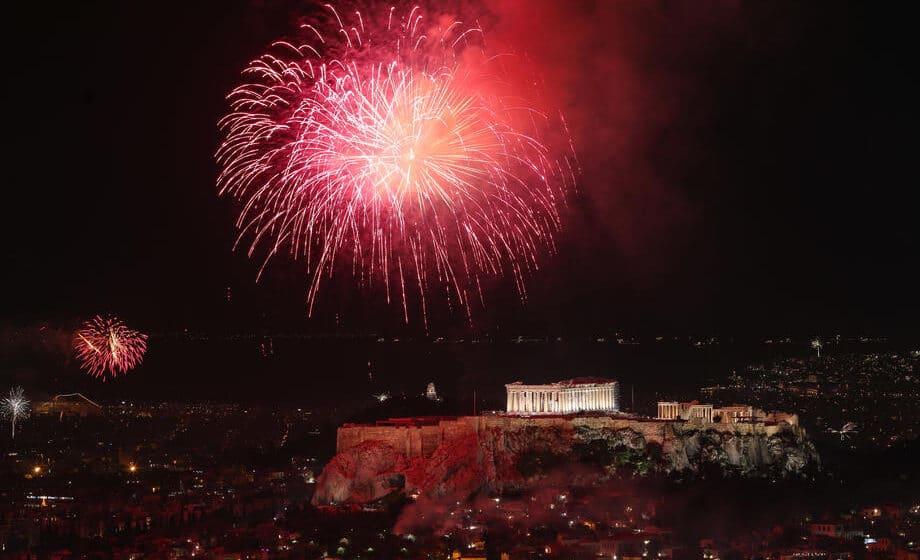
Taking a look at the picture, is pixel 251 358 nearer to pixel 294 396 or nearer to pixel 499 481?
pixel 294 396

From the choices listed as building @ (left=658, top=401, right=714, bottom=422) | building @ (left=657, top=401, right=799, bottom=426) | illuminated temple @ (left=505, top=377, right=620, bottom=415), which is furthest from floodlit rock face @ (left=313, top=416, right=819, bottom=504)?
illuminated temple @ (left=505, top=377, right=620, bottom=415)

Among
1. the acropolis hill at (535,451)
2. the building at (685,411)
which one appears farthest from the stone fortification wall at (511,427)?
the building at (685,411)

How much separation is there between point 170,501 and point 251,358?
107m

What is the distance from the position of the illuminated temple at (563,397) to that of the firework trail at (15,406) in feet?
125

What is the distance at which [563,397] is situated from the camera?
50.0m

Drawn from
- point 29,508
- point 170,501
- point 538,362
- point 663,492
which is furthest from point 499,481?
point 538,362

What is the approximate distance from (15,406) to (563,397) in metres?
44.1

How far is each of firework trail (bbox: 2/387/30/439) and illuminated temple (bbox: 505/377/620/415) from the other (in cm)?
3797

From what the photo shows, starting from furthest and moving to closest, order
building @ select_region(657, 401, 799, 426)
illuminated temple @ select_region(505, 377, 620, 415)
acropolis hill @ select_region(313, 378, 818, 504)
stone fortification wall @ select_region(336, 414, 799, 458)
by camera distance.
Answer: illuminated temple @ select_region(505, 377, 620, 415)
building @ select_region(657, 401, 799, 426)
stone fortification wall @ select_region(336, 414, 799, 458)
acropolis hill @ select_region(313, 378, 818, 504)

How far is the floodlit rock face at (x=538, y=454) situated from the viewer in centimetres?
4138

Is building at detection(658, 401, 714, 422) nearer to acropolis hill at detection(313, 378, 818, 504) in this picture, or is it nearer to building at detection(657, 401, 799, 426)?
building at detection(657, 401, 799, 426)

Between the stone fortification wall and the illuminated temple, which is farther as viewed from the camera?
the illuminated temple

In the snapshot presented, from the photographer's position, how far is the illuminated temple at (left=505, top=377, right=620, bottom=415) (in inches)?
1969

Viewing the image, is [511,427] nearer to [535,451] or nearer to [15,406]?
[535,451]
